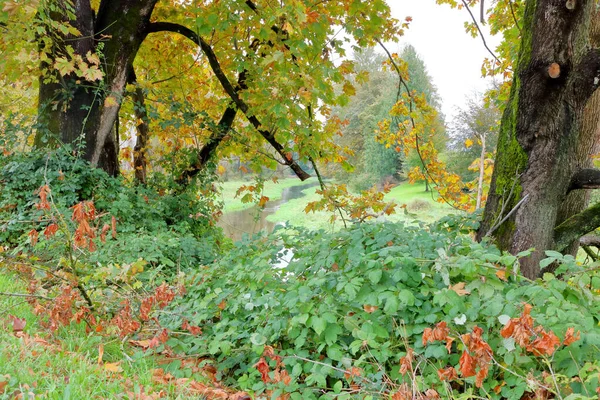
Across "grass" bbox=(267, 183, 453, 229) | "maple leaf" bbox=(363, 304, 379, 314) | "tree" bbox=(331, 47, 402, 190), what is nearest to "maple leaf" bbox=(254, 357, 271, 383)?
"maple leaf" bbox=(363, 304, 379, 314)

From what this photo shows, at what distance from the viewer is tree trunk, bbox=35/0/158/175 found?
5484 millimetres

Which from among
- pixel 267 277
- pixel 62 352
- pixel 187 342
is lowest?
pixel 187 342

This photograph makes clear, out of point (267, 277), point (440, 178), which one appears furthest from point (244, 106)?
point (267, 277)

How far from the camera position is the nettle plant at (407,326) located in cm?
185

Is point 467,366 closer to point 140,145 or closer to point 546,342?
point 546,342

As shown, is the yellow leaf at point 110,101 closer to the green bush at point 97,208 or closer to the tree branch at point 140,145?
the green bush at point 97,208

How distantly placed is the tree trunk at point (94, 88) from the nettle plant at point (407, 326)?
148 inches

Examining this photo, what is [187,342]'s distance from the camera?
2.87m

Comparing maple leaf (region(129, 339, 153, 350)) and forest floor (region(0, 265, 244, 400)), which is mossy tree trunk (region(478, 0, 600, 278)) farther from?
maple leaf (region(129, 339, 153, 350))

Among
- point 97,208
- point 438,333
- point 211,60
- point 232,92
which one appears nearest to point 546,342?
point 438,333

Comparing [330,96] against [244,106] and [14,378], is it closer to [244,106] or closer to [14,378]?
Result: [244,106]

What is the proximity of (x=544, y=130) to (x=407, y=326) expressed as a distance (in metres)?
1.97

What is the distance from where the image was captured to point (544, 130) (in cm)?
313

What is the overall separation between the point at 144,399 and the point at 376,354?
46.1 inches
